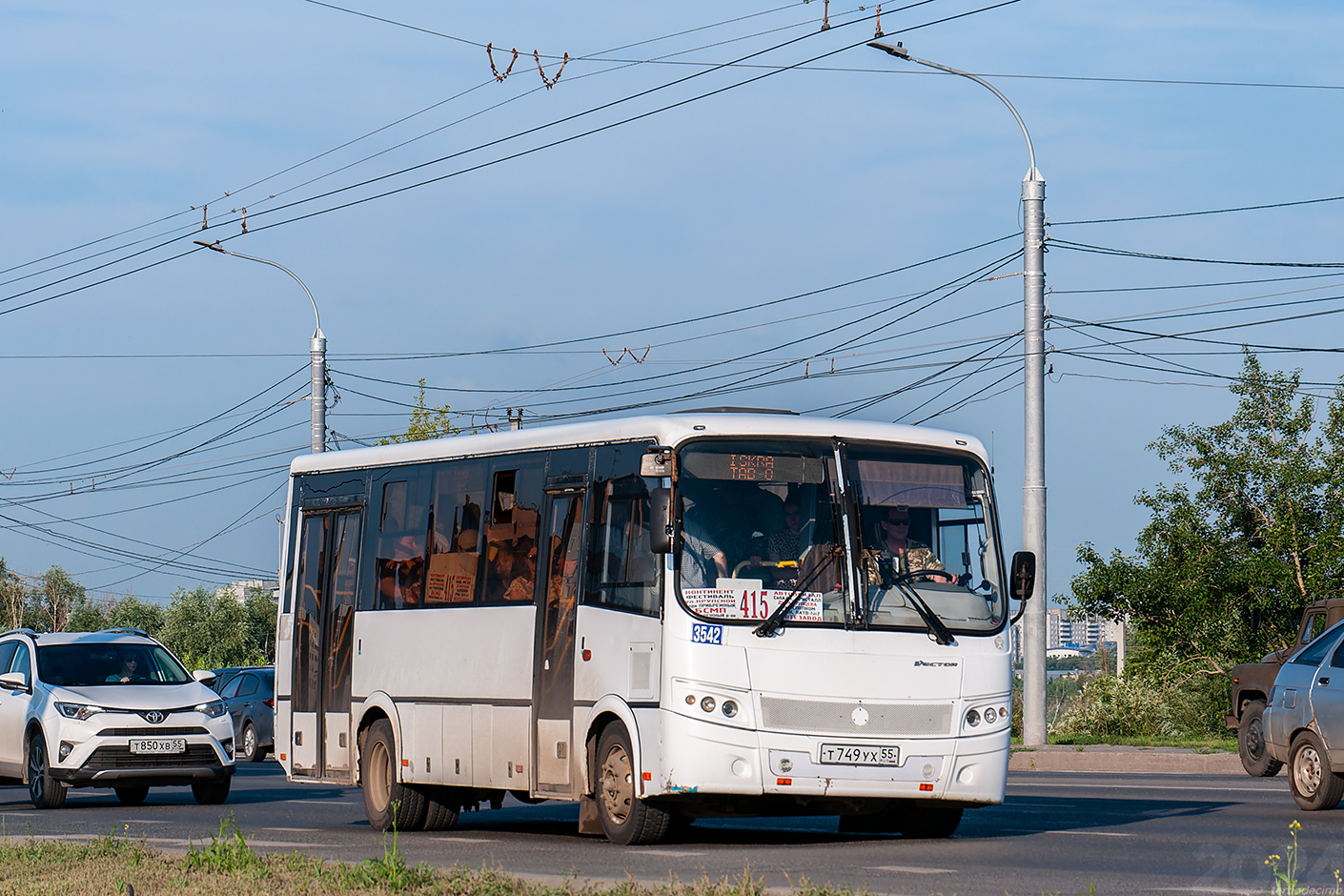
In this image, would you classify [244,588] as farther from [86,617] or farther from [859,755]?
[859,755]

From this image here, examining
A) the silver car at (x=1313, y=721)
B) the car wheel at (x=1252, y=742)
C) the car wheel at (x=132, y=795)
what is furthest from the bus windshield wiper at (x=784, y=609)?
the car wheel at (x=1252, y=742)

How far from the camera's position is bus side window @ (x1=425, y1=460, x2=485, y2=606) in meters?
15.1

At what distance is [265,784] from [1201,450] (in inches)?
696

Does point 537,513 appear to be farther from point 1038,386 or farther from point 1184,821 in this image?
point 1038,386

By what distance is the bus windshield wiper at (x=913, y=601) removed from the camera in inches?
513

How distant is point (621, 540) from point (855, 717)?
80.5 inches

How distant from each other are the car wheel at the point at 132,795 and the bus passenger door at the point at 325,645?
5002 millimetres

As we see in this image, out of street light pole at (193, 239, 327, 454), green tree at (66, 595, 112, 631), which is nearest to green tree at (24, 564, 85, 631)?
green tree at (66, 595, 112, 631)

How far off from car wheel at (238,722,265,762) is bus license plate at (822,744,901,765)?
862 inches

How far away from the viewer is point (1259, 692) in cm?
2331

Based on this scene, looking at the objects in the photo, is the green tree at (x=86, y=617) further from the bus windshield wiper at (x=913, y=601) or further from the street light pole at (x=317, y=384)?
the bus windshield wiper at (x=913, y=601)

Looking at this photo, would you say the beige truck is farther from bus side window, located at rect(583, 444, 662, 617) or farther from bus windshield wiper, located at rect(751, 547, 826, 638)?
bus side window, located at rect(583, 444, 662, 617)

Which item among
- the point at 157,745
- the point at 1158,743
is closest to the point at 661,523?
the point at 157,745

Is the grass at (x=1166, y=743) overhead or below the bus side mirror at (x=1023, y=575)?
below
